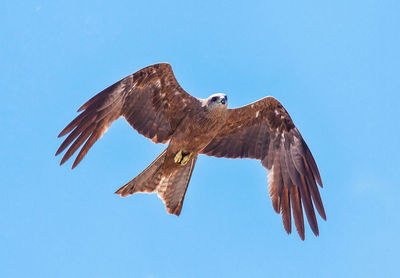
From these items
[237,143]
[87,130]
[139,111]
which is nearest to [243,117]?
[237,143]

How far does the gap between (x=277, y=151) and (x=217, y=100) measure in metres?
2.46

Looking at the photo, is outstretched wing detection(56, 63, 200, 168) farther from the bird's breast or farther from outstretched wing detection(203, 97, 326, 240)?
outstretched wing detection(203, 97, 326, 240)

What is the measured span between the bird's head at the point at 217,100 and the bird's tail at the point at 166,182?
49.2 inches

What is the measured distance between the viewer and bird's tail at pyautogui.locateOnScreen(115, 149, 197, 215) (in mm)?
12250

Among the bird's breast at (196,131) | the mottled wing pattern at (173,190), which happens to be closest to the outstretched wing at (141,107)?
the bird's breast at (196,131)

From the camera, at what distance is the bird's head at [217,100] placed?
12.1 meters

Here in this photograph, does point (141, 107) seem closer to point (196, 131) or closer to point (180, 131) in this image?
point (180, 131)

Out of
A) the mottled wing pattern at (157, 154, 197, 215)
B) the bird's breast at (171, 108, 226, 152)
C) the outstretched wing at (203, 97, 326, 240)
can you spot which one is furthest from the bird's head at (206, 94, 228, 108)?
the mottled wing pattern at (157, 154, 197, 215)

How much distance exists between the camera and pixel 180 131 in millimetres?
12430

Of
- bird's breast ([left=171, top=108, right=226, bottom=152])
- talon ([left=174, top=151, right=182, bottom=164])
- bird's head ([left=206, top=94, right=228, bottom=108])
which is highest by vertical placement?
bird's head ([left=206, top=94, right=228, bottom=108])

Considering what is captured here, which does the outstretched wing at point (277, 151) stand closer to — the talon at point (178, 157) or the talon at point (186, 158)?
the talon at point (186, 158)

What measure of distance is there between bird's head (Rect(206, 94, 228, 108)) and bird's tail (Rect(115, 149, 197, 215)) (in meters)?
1.25

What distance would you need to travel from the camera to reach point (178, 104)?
12.5m

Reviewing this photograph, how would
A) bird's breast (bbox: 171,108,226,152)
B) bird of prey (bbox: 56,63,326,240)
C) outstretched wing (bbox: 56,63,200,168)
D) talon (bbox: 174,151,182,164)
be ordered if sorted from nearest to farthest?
outstretched wing (bbox: 56,63,200,168), bird of prey (bbox: 56,63,326,240), bird's breast (bbox: 171,108,226,152), talon (bbox: 174,151,182,164)
